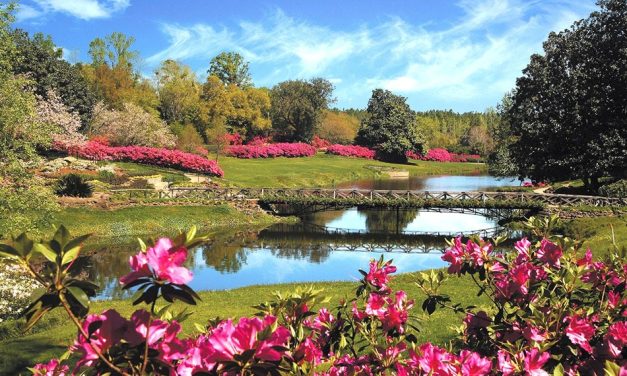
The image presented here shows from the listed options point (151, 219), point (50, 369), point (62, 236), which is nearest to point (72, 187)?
point (151, 219)

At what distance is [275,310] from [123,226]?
82.8ft

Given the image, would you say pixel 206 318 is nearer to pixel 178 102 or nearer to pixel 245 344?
pixel 245 344

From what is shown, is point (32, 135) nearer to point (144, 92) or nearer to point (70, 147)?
point (70, 147)

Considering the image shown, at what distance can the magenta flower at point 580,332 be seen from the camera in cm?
271

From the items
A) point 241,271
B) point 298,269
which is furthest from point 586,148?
point 241,271

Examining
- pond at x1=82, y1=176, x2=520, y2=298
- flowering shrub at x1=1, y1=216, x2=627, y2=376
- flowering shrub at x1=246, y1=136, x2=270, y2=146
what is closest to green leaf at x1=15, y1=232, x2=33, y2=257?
flowering shrub at x1=1, y1=216, x2=627, y2=376

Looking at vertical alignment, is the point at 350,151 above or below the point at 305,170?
above

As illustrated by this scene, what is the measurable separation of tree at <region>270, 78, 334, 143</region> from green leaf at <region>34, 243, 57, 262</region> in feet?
256

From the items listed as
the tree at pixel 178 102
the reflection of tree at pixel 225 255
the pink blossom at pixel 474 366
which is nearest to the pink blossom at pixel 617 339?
the pink blossom at pixel 474 366

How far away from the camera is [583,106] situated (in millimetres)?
28578

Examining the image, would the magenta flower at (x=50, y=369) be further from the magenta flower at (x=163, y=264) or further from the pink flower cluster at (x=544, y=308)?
the pink flower cluster at (x=544, y=308)

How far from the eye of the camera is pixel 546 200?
29656mm

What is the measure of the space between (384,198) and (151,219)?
1410 centimetres

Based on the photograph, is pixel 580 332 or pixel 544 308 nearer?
pixel 580 332
